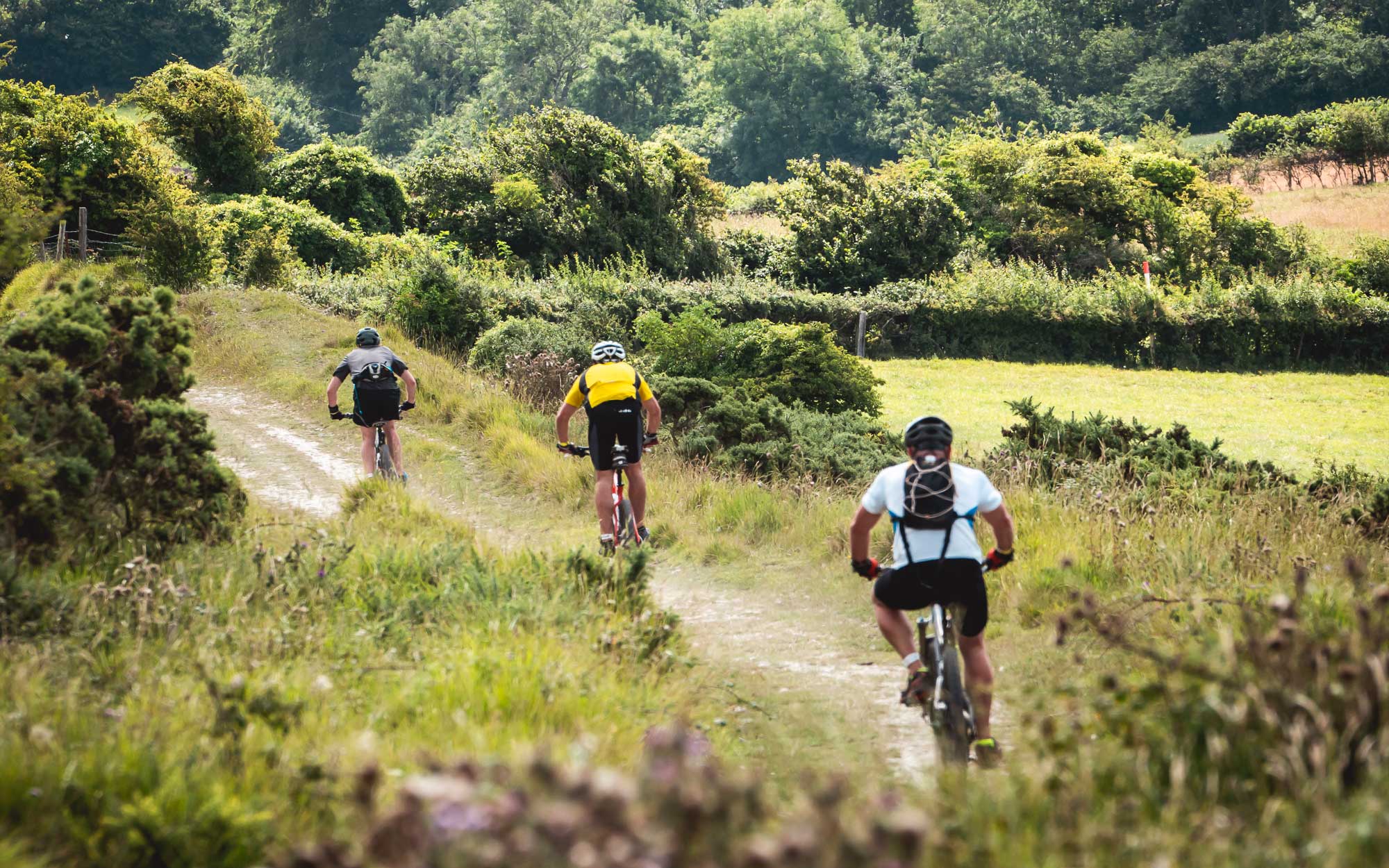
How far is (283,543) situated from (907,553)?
177 inches

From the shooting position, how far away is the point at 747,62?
96.5 meters

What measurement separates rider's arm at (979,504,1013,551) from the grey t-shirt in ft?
23.5

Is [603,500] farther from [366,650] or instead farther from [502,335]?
[502,335]

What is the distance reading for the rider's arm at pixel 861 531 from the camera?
5707 millimetres

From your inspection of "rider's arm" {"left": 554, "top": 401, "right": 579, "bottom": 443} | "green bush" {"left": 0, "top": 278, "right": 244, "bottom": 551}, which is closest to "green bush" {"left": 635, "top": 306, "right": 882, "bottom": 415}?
"rider's arm" {"left": 554, "top": 401, "right": 579, "bottom": 443}

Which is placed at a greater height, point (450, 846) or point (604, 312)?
point (604, 312)

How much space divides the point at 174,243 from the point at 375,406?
1391 centimetres

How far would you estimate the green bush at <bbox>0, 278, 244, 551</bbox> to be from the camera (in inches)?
249

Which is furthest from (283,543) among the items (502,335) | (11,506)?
(502,335)

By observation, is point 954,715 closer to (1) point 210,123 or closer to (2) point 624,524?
(2) point 624,524

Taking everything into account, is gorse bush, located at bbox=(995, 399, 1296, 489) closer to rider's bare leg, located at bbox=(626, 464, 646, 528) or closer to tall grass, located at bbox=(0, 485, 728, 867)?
rider's bare leg, located at bbox=(626, 464, 646, 528)

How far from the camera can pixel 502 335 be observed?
1912 cm

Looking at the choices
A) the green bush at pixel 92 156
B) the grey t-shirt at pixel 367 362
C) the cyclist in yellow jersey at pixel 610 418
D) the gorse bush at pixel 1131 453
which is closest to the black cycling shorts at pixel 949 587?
the cyclist in yellow jersey at pixel 610 418

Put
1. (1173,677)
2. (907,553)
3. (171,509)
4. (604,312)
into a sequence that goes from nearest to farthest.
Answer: (1173,677), (907,553), (171,509), (604,312)
